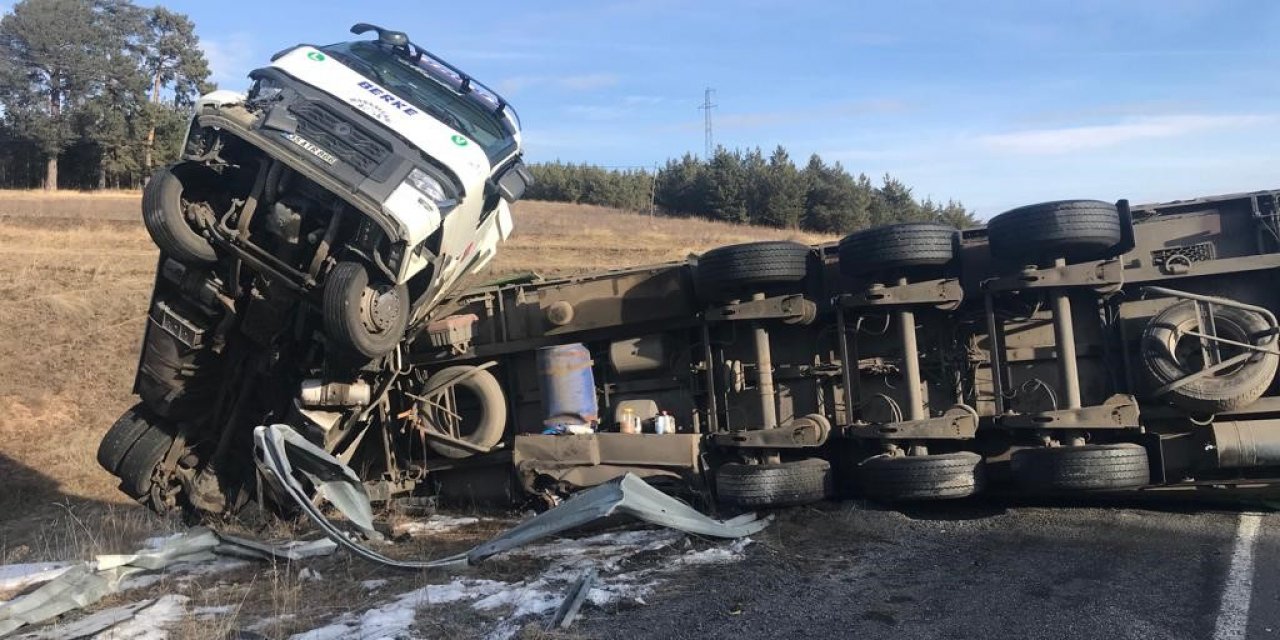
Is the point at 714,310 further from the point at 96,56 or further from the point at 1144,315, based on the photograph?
the point at 96,56

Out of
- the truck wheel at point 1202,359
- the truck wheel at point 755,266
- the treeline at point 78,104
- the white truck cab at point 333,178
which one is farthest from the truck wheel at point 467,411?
the treeline at point 78,104

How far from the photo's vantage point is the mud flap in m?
4.67

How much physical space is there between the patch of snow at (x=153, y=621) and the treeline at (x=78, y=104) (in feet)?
142

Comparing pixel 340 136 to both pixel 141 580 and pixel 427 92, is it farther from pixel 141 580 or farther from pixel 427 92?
pixel 141 580

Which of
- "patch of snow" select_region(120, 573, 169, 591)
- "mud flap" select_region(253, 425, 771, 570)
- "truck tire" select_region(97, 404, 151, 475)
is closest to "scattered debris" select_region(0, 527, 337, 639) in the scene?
"patch of snow" select_region(120, 573, 169, 591)

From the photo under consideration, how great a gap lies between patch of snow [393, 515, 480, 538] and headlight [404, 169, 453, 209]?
2469 millimetres

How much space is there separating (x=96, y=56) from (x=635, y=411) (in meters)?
49.9

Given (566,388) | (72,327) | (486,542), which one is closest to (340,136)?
(566,388)

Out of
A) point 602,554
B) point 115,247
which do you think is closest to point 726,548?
point 602,554

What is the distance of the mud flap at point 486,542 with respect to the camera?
4668 millimetres

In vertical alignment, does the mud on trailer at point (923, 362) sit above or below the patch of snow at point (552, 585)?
above

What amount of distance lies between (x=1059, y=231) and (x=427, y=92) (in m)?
4.54

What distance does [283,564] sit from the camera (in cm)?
522

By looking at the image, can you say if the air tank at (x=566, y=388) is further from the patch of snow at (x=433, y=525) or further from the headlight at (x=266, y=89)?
the headlight at (x=266, y=89)
